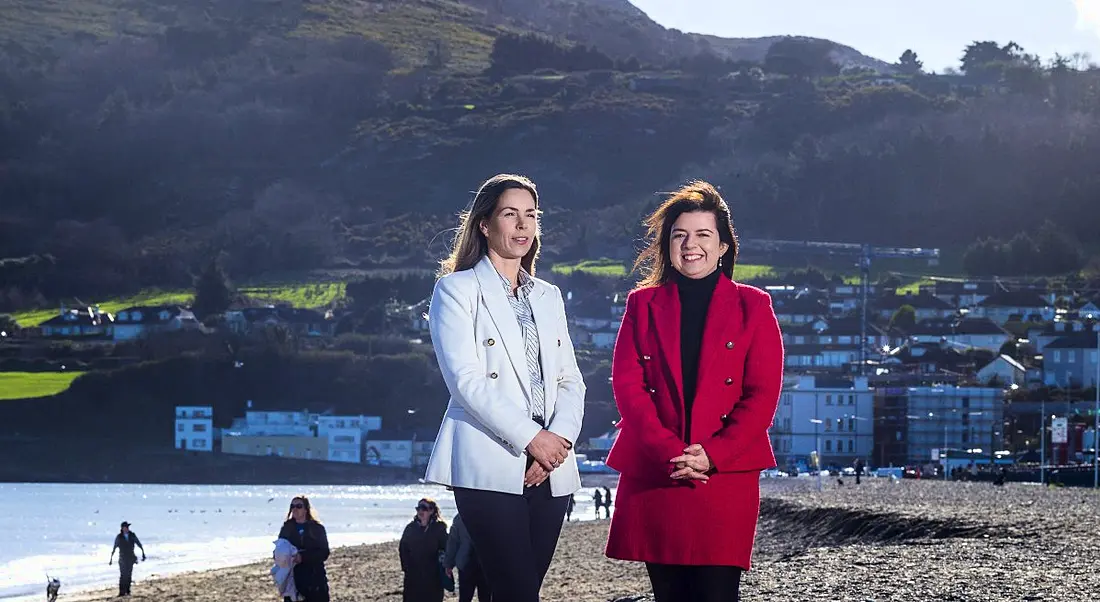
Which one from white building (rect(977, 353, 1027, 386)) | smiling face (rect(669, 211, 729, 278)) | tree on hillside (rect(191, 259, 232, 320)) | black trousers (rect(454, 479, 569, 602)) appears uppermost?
tree on hillside (rect(191, 259, 232, 320))

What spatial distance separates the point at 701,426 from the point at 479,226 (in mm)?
843

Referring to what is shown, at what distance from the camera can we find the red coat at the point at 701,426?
15.6ft

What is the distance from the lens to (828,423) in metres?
89.2

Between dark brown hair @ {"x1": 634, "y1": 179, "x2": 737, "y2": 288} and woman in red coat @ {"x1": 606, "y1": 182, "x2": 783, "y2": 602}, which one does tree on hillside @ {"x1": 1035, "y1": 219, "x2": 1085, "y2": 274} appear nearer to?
dark brown hair @ {"x1": 634, "y1": 179, "x2": 737, "y2": 288}

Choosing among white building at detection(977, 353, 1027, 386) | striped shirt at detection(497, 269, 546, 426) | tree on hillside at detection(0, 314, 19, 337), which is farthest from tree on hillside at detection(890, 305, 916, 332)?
striped shirt at detection(497, 269, 546, 426)

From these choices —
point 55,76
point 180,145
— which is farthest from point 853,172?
point 55,76

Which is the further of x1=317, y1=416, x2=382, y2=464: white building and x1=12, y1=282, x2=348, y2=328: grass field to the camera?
x1=12, y1=282, x2=348, y2=328: grass field

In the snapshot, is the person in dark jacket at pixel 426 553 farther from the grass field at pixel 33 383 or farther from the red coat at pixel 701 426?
the grass field at pixel 33 383

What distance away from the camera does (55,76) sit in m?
193

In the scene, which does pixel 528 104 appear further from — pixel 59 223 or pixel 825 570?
pixel 825 570

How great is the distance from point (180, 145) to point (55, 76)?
15629 millimetres

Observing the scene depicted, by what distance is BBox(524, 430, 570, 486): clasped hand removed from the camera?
15.7 feet

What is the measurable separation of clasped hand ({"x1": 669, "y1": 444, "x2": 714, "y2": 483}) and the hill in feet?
455

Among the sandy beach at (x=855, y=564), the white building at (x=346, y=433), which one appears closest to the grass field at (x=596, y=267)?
the white building at (x=346, y=433)
